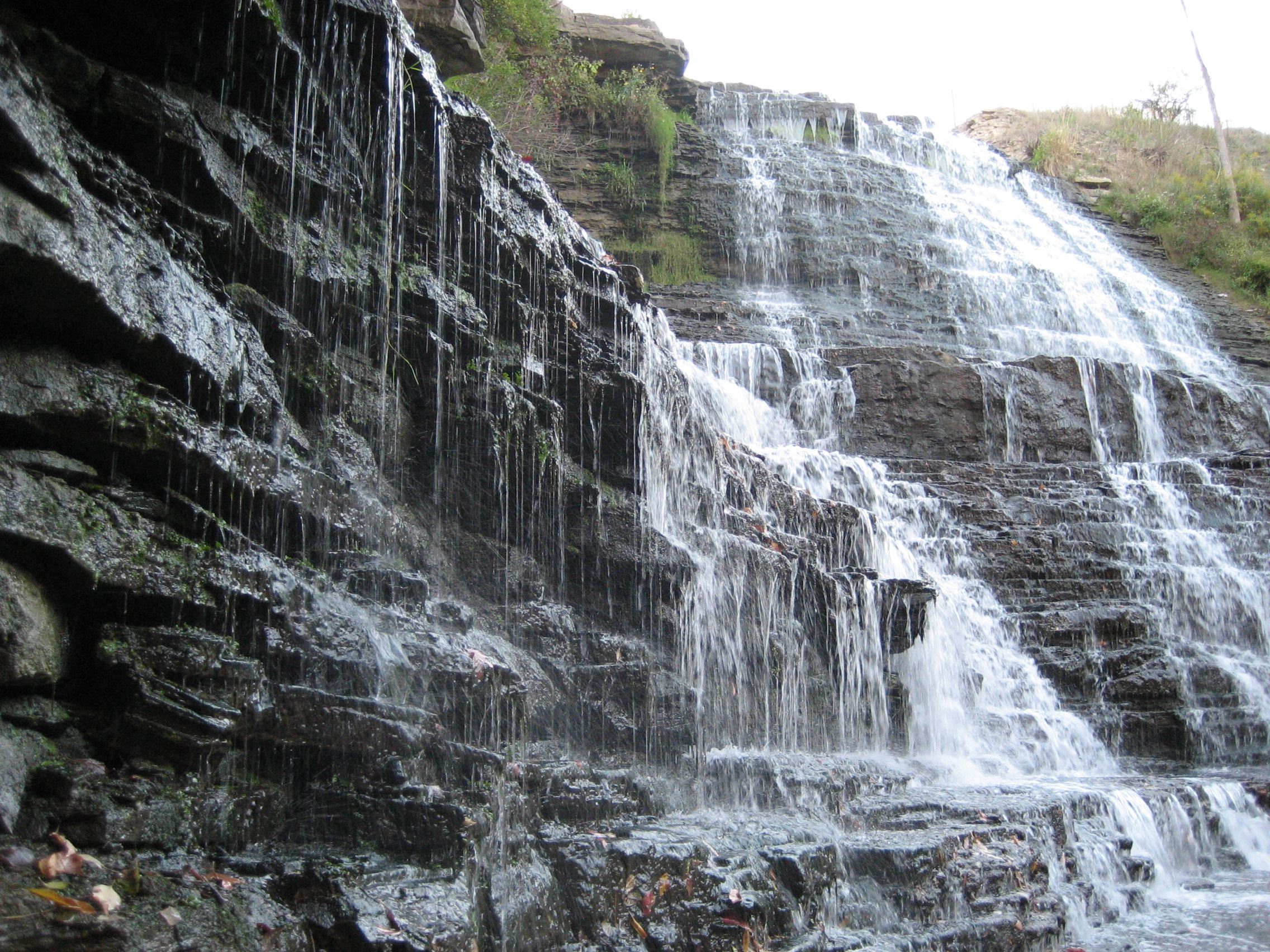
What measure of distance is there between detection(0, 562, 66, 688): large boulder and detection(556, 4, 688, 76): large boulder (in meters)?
18.2

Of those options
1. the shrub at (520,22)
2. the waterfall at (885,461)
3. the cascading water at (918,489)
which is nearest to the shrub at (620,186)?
the cascading water at (918,489)

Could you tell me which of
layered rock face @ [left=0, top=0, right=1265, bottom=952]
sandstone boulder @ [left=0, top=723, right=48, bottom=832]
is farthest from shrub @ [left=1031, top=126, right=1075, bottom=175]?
sandstone boulder @ [left=0, top=723, right=48, bottom=832]

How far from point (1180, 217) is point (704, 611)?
22055 mm

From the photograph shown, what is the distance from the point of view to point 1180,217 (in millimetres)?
23219

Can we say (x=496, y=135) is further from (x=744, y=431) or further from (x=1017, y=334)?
(x=1017, y=334)

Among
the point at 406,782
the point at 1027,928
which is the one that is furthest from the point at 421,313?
the point at 1027,928

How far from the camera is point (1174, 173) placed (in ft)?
84.9

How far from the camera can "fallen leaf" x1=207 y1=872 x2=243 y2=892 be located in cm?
349

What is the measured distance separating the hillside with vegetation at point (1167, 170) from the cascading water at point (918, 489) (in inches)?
126

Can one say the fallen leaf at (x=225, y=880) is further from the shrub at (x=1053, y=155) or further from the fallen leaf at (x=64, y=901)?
the shrub at (x=1053, y=155)

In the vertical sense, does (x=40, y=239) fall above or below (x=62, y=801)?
above

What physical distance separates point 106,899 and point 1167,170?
31081mm

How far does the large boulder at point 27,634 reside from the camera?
3428mm

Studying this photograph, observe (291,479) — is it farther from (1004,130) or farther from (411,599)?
(1004,130)
